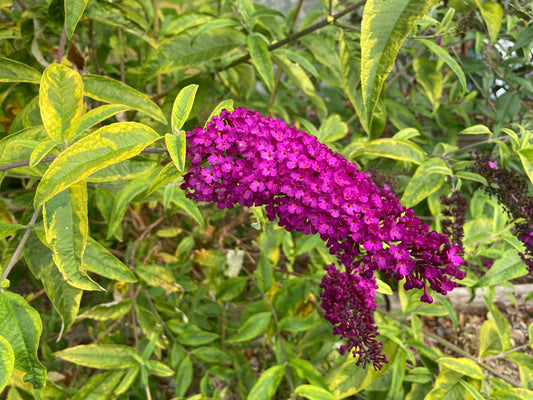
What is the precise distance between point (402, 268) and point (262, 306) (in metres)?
0.96

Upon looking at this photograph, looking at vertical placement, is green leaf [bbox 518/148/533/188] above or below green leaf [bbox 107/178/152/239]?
above

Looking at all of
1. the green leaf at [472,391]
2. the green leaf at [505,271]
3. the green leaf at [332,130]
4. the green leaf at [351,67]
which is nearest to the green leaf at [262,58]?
the green leaf at [351,67]

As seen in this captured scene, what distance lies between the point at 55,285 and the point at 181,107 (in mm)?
611

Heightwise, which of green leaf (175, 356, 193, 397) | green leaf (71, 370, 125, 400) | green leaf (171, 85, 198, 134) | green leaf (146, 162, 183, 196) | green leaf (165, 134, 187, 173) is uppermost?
green leaf (171, 85, 198, 134)

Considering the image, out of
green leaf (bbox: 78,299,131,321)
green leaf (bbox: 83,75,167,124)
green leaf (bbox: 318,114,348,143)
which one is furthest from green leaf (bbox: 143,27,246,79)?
green leaf (bbox: 78,299,131,321)

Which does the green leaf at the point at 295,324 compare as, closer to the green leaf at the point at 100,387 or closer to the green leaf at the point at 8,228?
the green leaf at the point at 100,387

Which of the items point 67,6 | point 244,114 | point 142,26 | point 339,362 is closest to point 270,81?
point 244,114

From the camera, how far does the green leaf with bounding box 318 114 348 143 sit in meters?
1.83

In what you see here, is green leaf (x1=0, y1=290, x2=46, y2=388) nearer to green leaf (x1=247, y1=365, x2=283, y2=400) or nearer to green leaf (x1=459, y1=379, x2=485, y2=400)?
green leaf (x1=247, y1=365, x2=283, y2=400)

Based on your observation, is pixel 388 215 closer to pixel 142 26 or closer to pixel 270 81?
pixel 270 81

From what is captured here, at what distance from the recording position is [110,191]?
5.70ft

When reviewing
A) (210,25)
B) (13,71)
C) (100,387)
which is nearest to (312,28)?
(210,25)

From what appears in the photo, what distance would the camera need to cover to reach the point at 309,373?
1.49 m

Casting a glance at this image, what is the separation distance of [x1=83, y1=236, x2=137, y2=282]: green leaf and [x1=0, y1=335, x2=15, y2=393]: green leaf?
290 millimetres
